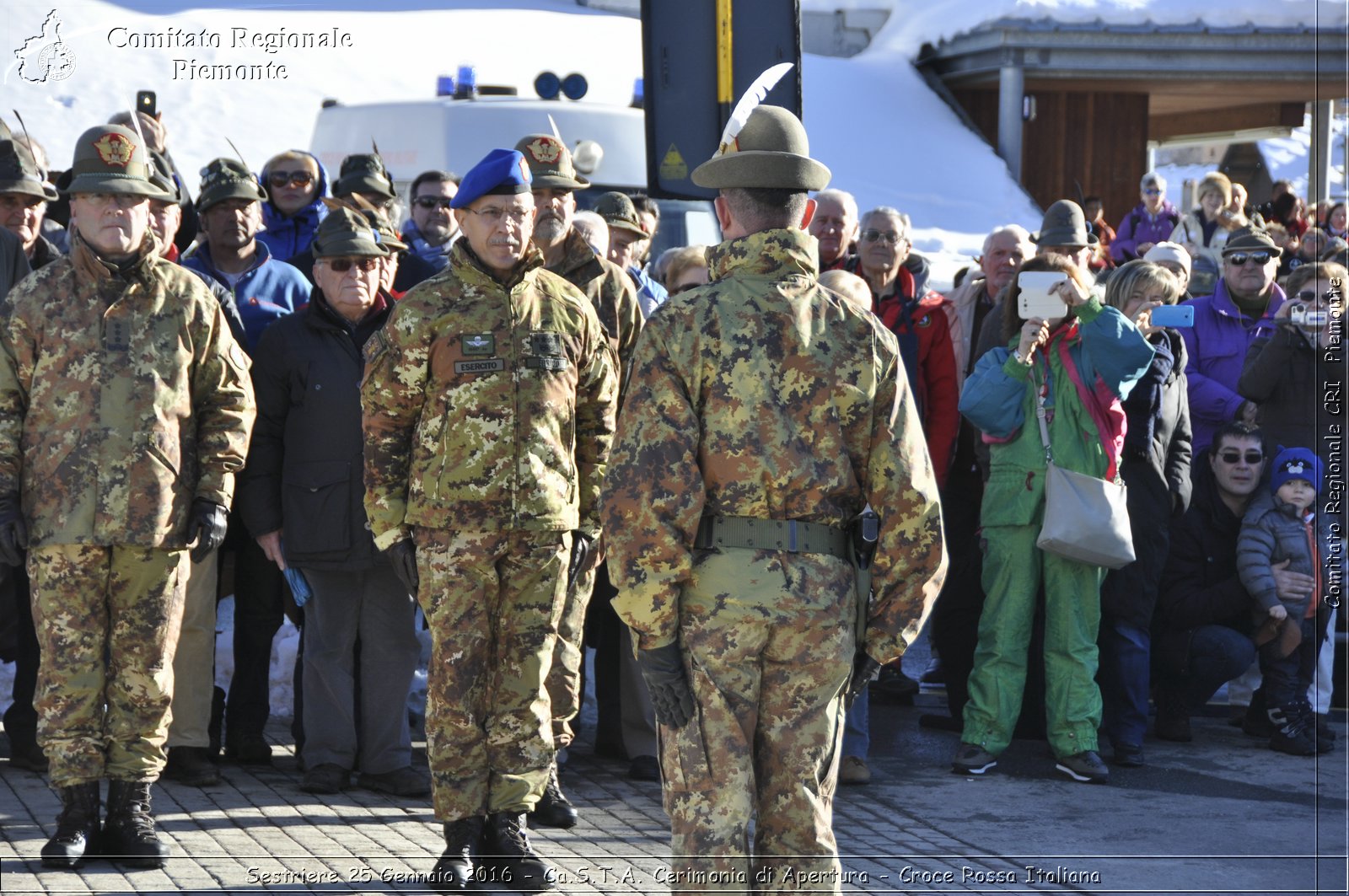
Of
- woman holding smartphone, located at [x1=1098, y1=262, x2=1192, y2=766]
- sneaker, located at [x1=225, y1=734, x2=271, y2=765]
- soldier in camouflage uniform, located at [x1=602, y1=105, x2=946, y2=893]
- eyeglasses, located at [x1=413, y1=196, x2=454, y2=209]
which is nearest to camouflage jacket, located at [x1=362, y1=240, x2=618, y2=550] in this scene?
soldier in camouflage uniform, located at [x1=602, y1=105, x2=946, y2=893]

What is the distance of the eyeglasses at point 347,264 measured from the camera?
607 cm

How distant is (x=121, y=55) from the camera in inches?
1014

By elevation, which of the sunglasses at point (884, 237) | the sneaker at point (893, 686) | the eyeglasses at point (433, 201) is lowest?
the sneaker at point (893, 686)

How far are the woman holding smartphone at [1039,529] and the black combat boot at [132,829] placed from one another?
3203mm

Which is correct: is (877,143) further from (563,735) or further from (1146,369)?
(563,735)

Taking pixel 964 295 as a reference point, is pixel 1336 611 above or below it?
below

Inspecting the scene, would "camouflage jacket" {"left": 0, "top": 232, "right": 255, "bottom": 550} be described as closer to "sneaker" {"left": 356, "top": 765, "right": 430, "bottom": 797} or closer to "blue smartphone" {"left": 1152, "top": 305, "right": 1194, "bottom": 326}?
"sneaker" {"left": 356, "top": 765, "right": 430, "bottom": 797}

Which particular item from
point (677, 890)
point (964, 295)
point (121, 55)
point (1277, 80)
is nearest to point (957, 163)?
point (1277, 80)

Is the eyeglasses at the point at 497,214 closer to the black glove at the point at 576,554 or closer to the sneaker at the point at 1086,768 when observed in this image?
the black glove at the point at 576,554

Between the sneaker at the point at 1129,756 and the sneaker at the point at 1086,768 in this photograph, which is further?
the sneaker at the point at 1129,756

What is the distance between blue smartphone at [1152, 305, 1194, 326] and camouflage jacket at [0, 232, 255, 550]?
4026 mm

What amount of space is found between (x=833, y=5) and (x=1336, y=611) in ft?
78.8

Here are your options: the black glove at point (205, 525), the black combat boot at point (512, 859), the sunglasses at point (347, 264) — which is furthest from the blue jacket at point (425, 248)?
the black combat boot at point (512, 859)

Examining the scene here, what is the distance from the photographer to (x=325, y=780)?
5.95 m
